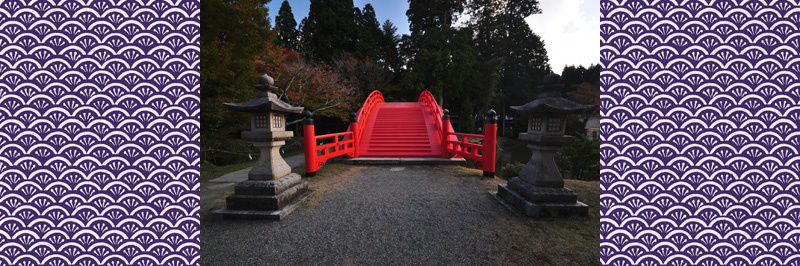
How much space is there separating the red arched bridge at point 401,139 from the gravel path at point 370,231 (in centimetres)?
118

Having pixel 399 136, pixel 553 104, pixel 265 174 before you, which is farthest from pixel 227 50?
pixel 553 104

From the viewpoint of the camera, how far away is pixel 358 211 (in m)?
3.10

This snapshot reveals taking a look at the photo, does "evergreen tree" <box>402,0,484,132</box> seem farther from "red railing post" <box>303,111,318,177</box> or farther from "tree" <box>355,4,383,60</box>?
"red railing post" <box>303,111,318,177</box>

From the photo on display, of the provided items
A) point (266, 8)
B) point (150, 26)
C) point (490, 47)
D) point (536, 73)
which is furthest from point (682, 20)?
point (536, 73)

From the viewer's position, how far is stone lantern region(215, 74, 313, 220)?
116 inches

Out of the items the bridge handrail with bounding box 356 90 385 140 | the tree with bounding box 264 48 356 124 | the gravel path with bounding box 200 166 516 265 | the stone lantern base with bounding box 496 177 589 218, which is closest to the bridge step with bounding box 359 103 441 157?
the bridge handrail with bounding box 356 90 385 140

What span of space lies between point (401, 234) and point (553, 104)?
234 centimetres

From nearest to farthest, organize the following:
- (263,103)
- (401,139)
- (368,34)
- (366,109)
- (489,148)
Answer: (263,103) < (489,148) < (401,139) < (366,109) < (368,34)

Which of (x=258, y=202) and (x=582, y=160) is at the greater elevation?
(x=258, y=202)

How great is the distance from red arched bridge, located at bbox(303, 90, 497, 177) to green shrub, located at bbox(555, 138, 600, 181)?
3.04m

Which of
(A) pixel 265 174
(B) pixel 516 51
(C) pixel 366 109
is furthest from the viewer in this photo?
(B) pixel 516 51

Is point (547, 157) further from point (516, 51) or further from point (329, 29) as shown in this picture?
point (516, 51)

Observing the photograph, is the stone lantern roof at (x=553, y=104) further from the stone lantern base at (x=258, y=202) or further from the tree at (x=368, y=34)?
the tree at (x=368, y=34)

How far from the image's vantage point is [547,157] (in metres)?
3.02
